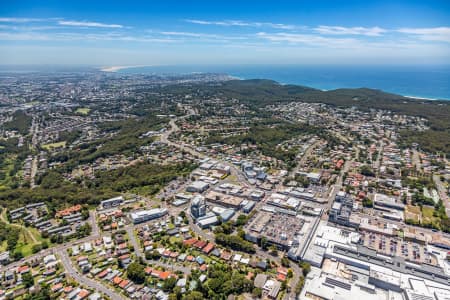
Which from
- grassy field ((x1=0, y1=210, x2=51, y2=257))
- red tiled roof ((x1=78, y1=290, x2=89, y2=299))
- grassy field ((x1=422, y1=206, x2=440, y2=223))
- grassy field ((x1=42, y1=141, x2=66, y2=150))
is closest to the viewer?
red tiled roof ((x1=78, y1=290, x2=89, y2=299))

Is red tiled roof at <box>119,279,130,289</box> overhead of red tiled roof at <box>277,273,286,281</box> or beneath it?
beneath

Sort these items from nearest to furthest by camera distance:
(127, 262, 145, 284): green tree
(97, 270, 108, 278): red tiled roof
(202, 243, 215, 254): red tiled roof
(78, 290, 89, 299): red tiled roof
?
(78, 290, 89, 299): red tiled roof, (127, 262, 145, 284): green tree, (97, 270, 108, 278): red tiled roof, (202, 243, 215, 254): red tiled roof

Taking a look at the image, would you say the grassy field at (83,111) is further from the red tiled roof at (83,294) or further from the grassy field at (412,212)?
the grassy field at (412,212)

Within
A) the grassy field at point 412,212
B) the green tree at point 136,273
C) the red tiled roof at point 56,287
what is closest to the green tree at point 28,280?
the red tiled roof at point 56,287

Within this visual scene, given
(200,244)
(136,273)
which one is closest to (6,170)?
(136,273)

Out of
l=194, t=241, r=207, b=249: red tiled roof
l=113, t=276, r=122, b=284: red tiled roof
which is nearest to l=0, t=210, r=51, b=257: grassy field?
l=113, t=276, r=122, b=284: red tiled roof

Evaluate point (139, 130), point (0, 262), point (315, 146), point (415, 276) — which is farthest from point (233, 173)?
point (139, 130)

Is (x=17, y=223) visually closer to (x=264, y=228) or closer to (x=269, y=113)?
(x=264, y=228)

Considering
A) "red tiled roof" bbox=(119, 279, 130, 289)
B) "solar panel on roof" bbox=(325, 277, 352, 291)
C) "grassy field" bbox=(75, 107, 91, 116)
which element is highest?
"grassy field" bbox=(75, 107, 91, 116)

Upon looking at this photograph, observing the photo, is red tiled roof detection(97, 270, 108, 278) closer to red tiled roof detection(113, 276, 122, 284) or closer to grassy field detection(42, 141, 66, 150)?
red tiled roof detection(113, 276, 122, 284)

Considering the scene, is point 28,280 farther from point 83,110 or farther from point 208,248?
point 83,110

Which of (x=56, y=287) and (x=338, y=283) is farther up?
(x=338, y=283)
